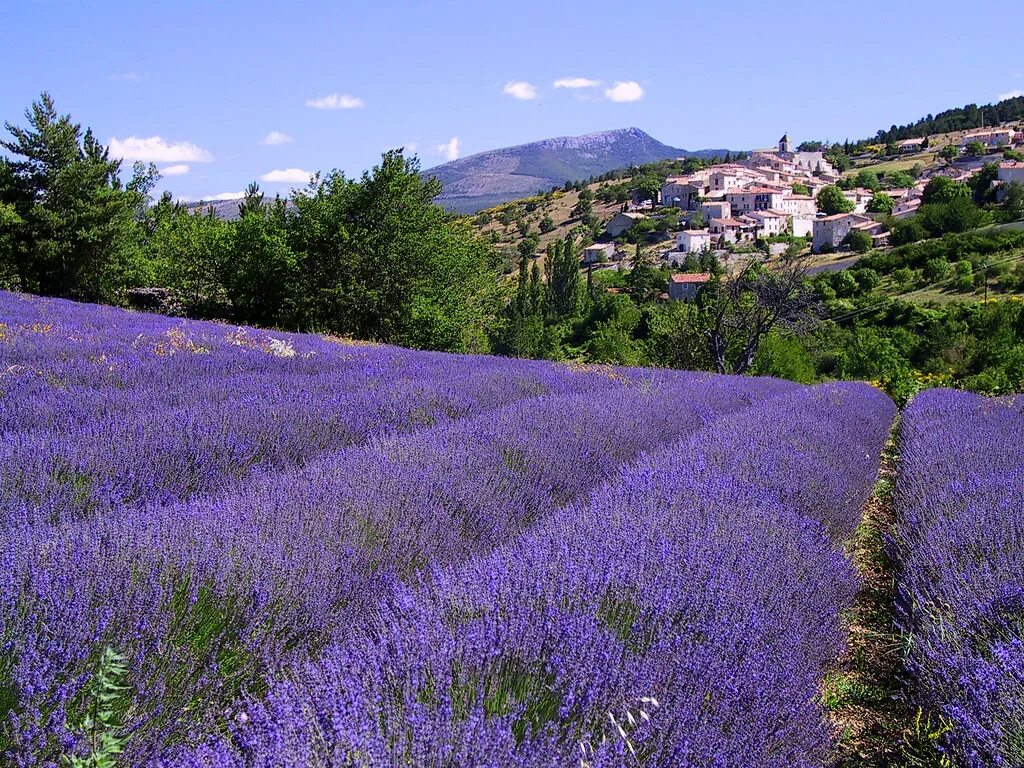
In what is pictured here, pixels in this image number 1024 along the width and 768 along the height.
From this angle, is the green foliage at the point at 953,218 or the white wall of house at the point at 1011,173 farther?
the white wall of house at the point at 1011,173

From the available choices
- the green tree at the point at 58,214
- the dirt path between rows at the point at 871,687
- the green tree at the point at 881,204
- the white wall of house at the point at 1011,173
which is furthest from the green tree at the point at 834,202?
the dirt path between rows at the point at 871,687

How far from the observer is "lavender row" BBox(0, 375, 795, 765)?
1.65 m

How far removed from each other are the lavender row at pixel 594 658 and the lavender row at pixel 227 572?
20cm

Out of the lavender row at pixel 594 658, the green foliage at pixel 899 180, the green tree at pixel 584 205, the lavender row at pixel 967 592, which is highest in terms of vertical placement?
the green tree at pixel 584 205

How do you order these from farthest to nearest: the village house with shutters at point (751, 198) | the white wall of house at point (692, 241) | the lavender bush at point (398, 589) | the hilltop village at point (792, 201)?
the village house with shutters at point (751, 198), the white wall of house at point (692, 241), the hilltop village at point (792, 201), the lavender bush at point (398, 589)

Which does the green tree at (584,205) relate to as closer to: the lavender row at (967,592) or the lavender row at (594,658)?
the lavender row at (967,592)

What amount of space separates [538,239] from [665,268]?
1237 inches

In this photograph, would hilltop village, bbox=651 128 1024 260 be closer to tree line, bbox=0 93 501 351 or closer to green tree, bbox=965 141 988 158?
green tree, bbox=965 141 988 158

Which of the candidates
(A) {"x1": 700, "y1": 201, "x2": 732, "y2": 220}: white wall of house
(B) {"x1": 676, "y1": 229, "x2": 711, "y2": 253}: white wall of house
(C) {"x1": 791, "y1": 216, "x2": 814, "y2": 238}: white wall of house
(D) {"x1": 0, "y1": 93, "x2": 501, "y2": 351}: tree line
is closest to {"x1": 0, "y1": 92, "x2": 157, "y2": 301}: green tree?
(D) {"x1": 0, "y1": 93, "x2": 501, "y2": 351}: tree line

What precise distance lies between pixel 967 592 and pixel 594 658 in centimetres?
160

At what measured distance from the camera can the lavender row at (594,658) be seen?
1.35 m

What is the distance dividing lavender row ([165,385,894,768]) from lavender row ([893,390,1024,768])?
32 cm

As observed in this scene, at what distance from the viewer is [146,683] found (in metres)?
1.67

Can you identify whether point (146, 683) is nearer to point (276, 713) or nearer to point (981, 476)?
point (276, 713)
